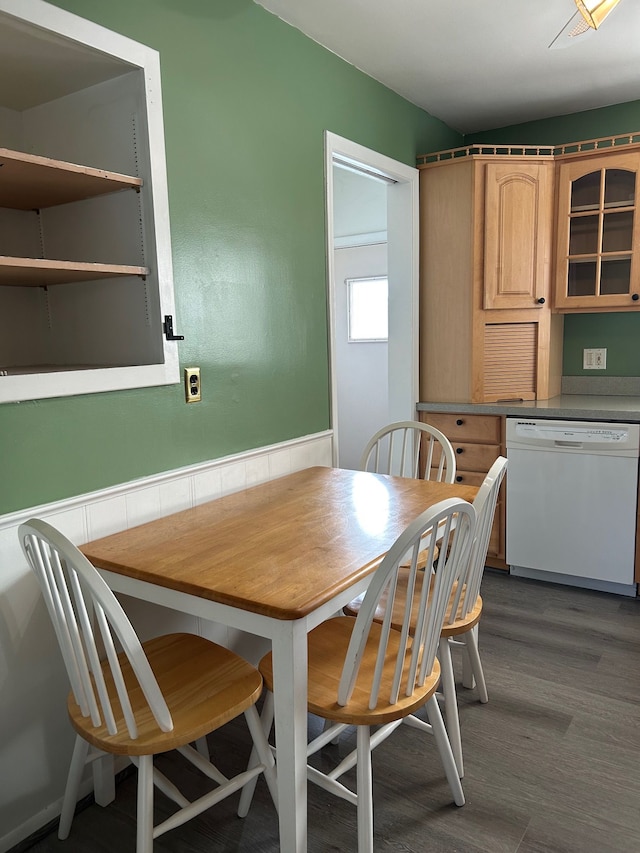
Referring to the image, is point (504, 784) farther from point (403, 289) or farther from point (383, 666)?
point (403, 289)

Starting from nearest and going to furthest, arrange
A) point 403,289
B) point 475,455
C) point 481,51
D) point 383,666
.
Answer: point 383,666 → point 481,51 → point 475,455 → point 403,289

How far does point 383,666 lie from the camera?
4.65ft

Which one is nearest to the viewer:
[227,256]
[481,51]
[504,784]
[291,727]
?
[291,727]

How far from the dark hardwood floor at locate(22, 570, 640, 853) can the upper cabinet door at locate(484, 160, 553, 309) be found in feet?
5.83

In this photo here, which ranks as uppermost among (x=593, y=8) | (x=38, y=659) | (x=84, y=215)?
(x=593, y=8)

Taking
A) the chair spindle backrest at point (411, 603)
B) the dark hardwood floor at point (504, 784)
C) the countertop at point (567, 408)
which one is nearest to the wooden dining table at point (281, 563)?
the chair spindle backrest at point (411, 603)

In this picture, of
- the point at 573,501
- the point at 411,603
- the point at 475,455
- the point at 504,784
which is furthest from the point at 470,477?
the point at 411,603

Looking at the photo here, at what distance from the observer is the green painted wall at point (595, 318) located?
342 cm

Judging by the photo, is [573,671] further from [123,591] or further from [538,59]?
[538,59]

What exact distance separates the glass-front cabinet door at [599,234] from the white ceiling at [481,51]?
1.38ft

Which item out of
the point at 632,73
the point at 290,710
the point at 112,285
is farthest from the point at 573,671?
the point at 632,73

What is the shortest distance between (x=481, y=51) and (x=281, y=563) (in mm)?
2422

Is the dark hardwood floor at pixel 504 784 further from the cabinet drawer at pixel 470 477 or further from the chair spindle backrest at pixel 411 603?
the cabinet drawer at pixel 470 477

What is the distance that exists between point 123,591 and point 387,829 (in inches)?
37.2
